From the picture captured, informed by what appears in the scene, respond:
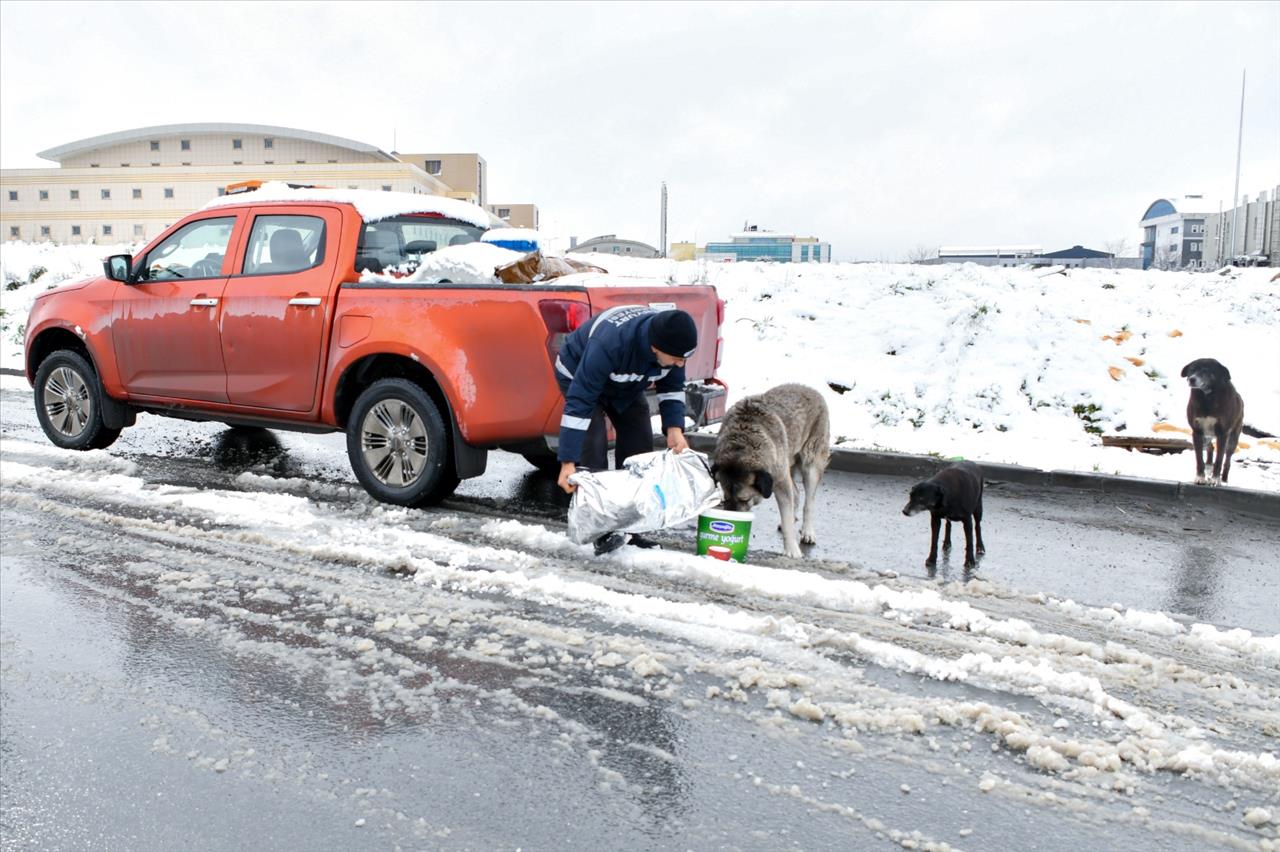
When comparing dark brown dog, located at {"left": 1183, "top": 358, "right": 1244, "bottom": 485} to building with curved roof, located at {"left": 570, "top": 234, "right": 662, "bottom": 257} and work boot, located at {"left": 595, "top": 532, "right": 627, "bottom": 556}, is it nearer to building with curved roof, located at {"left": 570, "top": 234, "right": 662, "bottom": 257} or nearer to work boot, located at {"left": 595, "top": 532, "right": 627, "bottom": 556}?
→ work boot, located at {"left": 595, "top": 532, "right": 627, "bottom": 556}

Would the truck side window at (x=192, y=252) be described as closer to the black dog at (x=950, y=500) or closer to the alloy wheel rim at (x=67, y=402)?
the alloy wheel rim at (x=67, y=402)

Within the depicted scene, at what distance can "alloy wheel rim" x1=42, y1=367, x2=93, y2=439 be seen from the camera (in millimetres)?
8289

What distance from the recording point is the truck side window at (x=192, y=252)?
737cm

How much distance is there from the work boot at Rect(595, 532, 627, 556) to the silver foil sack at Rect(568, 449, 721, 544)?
0.04 m

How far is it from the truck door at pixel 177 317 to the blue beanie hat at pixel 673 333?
3862 mm

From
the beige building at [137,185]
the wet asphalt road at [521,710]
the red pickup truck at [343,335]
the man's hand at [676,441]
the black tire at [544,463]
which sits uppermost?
the beige building at [137,185]

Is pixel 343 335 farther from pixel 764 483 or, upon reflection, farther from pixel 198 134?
pixel 198 134

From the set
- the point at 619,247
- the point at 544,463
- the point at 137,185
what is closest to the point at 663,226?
the point at 619,247

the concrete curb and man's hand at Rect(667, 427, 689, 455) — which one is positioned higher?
man's hand at Rect(667, 427, 689, 455)

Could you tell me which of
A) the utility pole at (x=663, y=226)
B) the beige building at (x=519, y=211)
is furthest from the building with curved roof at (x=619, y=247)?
the beige building at (x=519, y=211)

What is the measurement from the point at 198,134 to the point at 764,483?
88616 mm

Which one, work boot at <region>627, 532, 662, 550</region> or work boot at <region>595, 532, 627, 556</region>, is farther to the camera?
work boot at <region>627, 532, 662, 550</region>

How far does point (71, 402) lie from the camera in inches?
329

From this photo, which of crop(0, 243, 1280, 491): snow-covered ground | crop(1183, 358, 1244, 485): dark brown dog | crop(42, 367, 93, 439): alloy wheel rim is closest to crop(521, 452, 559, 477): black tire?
crop(0, 243, 1280, 491): snow-covered ground
